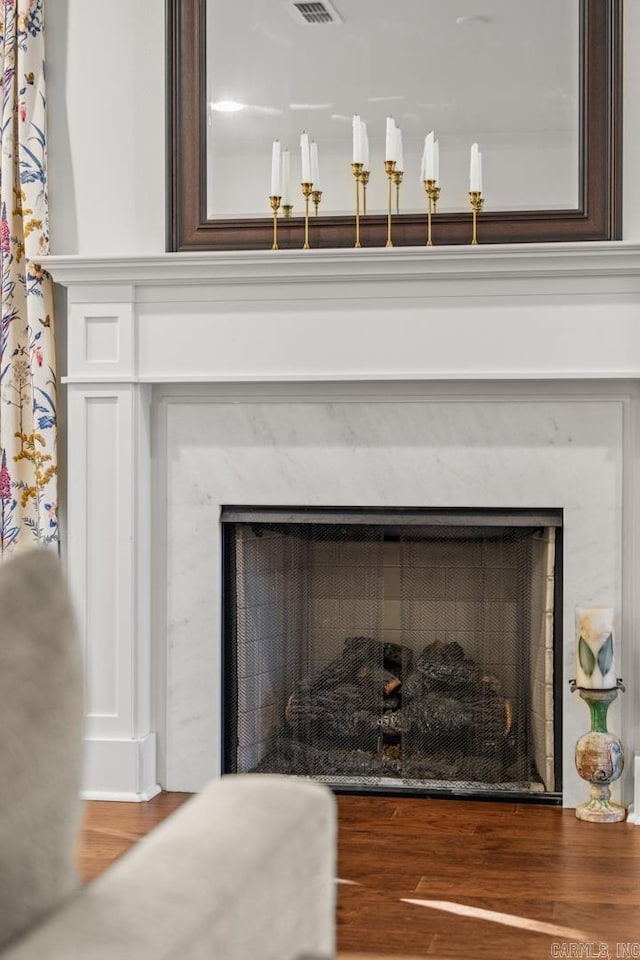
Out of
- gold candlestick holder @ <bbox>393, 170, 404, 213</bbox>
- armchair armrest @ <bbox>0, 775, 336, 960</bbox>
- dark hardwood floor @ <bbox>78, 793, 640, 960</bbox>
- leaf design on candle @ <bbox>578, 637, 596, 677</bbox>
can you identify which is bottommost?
dark hardwood floor @ <bbox>78, 793, 640, 960</bbox>

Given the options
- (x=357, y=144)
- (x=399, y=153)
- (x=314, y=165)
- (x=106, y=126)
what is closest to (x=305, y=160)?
(x=314, y=165)

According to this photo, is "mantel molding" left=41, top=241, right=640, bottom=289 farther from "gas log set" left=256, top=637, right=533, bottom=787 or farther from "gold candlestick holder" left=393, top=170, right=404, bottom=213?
"gas log set" left=256, top=637, right=533, bottom=787

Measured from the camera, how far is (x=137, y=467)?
361cm

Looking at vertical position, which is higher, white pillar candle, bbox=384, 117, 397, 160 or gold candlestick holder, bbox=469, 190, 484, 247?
white pillar candle, bbox=384, 117, 397, 160

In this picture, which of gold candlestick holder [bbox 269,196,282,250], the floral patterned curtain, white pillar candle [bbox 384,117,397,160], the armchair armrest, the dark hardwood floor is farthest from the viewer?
the floral patterned curtain

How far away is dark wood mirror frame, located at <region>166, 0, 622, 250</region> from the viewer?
11.2 ft

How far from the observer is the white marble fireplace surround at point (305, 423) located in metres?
3.42

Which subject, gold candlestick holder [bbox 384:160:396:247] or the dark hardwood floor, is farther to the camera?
gold candlestick holder [bbox 384:160:396:247]

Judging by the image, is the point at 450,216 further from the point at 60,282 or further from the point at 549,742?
the point at 549,742

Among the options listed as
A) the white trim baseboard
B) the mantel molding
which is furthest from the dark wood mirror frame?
the white trim baseboard

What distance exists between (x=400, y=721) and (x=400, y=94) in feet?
6.42

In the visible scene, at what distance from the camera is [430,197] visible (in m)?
3.48

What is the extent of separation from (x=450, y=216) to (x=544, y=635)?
1.32m

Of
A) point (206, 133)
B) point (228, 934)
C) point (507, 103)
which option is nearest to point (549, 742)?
point (507, 103)
